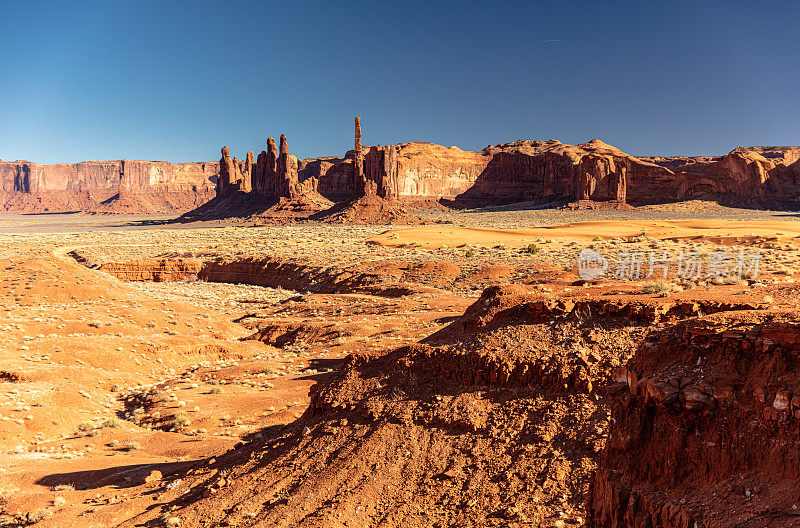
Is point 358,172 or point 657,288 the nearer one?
point 657,288

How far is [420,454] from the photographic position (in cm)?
655

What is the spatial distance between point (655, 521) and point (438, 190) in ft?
576

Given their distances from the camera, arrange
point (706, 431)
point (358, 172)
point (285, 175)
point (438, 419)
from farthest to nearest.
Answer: point (285, 175)
point (358, 172)
point (438, 419)
point (706, 431)

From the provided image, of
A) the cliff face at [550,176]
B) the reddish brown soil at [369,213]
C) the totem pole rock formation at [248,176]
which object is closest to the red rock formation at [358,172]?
the cliff face at [550,176]

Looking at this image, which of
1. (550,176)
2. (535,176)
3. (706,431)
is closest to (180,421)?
(706,431)

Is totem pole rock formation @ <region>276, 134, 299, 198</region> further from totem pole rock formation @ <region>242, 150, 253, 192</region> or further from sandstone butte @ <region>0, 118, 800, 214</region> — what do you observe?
totem pole rock formation @ <region>242, 150, 253, 192</region>

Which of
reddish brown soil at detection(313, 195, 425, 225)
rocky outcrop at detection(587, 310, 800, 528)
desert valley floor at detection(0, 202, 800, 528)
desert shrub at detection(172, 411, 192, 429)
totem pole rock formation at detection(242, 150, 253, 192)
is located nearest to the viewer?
rocky outcrop at detection(587, 310, 800, 528)

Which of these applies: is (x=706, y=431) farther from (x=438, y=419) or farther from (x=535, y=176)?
(x=535, y=176)

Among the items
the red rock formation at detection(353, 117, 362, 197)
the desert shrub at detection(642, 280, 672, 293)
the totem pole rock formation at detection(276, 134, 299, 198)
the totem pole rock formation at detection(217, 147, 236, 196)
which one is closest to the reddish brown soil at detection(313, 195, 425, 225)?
the red rock formation at detection(353, 117, 362, 197)

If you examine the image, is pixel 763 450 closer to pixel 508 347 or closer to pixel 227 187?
pixel 508 347

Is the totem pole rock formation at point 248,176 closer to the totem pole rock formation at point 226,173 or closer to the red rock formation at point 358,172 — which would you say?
the totem pole rock formation at point 226,173

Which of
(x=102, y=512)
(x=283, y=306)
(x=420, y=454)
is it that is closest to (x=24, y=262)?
(x=283, y=306)

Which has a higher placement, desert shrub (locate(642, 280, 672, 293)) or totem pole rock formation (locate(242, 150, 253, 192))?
totem pole rock formation (locate(242, 150, 253, 192))

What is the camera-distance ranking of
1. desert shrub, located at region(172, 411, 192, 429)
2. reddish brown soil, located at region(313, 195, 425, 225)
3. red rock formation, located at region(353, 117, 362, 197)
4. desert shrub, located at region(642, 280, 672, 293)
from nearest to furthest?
desert shrub, located at region(642, 280, 672, 293) → desert shrub, located at region(172, 411, 192, 429) → reddish brown soil, located at region(313, 195, 425, 225) → red rock formation, located at region(353, 117, 362, 197)
